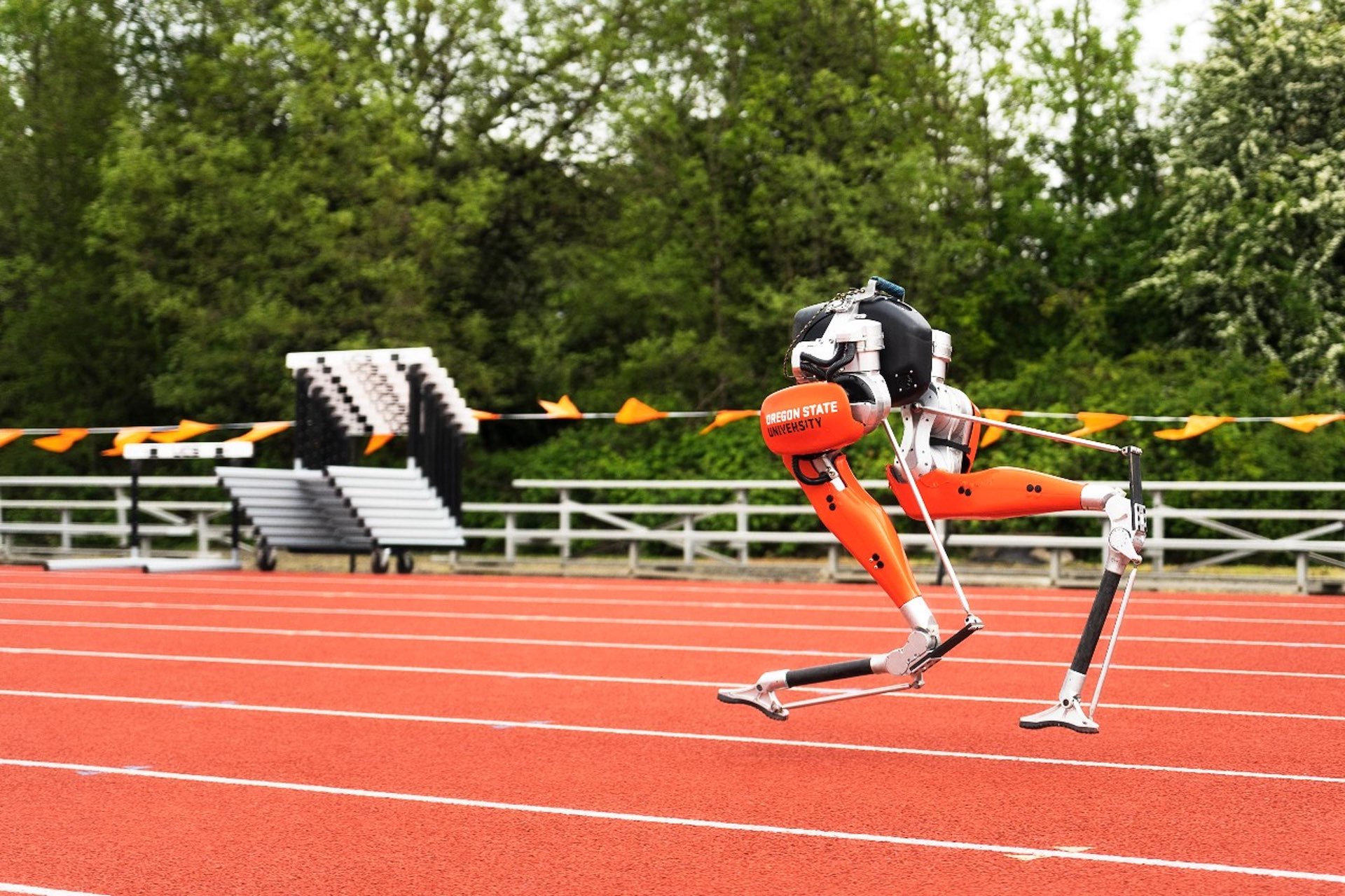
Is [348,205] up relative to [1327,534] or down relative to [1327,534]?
up

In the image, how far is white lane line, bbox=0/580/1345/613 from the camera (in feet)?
46.5

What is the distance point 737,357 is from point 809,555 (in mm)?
6525

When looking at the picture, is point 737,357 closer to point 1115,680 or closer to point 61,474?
point 61,474

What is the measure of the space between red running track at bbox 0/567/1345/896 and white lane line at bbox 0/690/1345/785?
3 centimetres

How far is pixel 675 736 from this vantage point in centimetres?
768

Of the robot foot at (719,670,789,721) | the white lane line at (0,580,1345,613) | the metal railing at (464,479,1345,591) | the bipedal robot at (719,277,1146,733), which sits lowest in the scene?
the white lane line at (0,580,1345,613)

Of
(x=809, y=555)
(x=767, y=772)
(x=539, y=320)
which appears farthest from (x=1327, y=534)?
(x=539, y=320)

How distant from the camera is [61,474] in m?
29.9

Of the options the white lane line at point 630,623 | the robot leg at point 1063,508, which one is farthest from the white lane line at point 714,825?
the white lane line at point 630,623

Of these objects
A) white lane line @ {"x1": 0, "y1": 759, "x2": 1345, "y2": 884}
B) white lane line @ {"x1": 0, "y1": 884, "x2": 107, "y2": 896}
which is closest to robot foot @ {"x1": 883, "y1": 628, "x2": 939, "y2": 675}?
white lane line @ {"x1": 0, "y1": 759, "x2": 1345, "y2": 884}

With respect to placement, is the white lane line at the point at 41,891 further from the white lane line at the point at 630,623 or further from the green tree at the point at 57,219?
the green tree at the point at 57,219

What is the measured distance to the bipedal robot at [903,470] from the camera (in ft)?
22.5

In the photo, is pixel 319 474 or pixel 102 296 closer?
pixel 319 474

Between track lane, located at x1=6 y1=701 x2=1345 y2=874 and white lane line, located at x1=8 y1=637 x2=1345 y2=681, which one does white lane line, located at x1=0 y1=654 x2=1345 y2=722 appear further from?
track lane, located at x1=6 y1=701 x2=1345 y2=874
